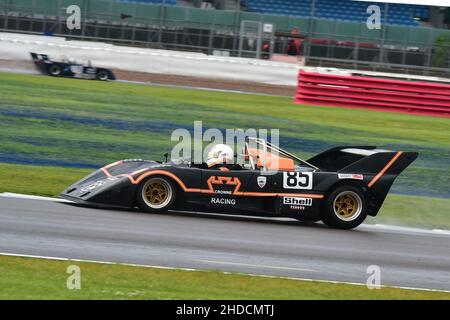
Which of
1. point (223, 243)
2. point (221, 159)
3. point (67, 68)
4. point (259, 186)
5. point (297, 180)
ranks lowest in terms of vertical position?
point (223, 243)

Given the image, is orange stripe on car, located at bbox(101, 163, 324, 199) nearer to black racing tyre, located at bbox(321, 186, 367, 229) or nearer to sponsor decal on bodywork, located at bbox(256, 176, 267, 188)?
sponsor decal on bodywork, located at bbox(256, 176, 267, 188)

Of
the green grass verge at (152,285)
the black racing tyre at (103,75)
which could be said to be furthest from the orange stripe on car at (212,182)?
the black racing tyre at (103,75)

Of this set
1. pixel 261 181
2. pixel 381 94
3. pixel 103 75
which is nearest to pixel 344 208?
pixel 261 181

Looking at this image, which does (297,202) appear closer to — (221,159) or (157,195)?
(221,159)

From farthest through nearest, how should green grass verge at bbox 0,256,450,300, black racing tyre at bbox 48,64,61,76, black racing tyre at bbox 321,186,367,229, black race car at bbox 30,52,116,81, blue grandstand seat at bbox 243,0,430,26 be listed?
blue grandstand seat at bbox 243,0,430,26 → black race car at bbox 30,52,116,81 → black racing tyre at bbox 48,64,61,76 → black racing tyre at bbox 321,186,367,229 → green grass verge at bbox 0,256,450,300

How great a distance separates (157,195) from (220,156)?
988 mm

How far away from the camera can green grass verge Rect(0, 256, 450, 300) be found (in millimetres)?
6926

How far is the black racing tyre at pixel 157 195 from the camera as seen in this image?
11.1m

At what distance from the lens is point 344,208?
1188cm

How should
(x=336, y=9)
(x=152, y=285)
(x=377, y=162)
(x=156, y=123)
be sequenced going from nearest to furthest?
(x=152, y=285) < (x=377, y=162) < (x=156, y=123) < (x=336, y=9)

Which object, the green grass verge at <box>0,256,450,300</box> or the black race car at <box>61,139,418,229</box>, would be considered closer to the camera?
the green grass verge at <box>0,256,450,300</box>

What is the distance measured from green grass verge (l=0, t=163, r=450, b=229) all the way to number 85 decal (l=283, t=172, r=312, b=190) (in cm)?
172

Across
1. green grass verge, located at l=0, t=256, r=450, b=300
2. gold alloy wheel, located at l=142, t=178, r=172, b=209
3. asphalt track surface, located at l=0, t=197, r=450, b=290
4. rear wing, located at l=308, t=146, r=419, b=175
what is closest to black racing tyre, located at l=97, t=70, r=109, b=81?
asphalt track surface, located at l=0, t=197, r=450, b=290

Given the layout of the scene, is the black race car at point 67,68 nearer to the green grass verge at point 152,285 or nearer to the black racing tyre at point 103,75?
the black racing tyre at point 103,75
